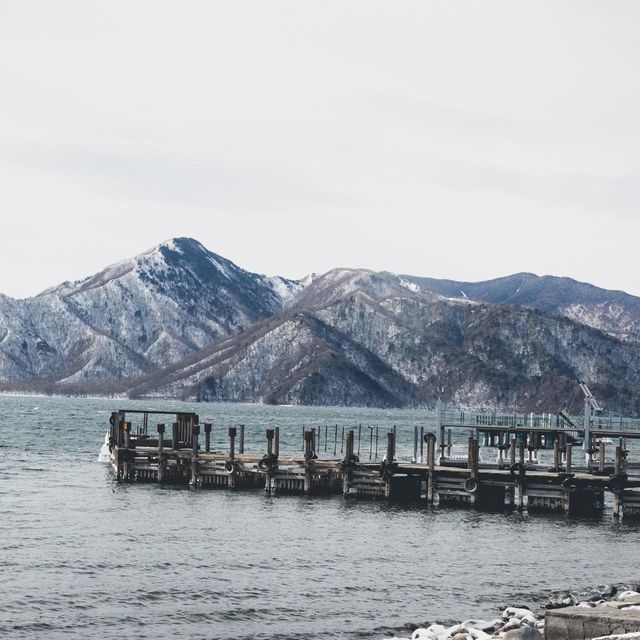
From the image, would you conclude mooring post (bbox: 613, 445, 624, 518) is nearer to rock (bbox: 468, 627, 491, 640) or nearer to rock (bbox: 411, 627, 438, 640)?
rock (bbox: 468, 627, 491, 640)

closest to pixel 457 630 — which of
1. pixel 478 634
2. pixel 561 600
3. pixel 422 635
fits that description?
pixel 478 634

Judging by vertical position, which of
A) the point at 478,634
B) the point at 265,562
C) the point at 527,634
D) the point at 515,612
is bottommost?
the point at 265,562

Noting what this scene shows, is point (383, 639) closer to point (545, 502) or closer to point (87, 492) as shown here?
point (545, 502)

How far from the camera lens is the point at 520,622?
27531mm

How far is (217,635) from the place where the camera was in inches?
1110

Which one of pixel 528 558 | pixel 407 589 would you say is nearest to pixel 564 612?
pixel 407 589

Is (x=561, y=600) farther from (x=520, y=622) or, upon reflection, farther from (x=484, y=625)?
(x=484, y=625)

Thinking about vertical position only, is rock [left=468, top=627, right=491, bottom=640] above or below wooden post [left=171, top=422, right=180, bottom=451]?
below

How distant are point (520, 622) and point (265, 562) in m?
13.8

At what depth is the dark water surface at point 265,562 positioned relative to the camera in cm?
3014

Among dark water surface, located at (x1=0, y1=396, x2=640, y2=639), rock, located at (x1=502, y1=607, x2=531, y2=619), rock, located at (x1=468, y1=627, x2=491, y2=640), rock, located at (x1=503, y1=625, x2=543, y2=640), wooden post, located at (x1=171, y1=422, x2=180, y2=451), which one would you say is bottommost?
dark water surface, located at (x1=0, y1=396, x2=640, y2=639)

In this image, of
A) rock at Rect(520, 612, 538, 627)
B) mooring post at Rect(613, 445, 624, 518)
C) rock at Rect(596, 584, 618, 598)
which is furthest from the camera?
mooring post at Rect(613, 445, 624, 518)

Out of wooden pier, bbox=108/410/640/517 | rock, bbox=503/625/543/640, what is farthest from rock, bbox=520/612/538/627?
wooden pier, bbox=108/410/640/517

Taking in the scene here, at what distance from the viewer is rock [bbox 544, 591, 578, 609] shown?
31.5m
